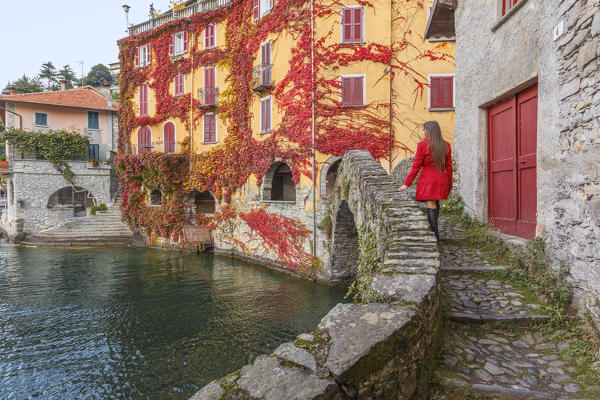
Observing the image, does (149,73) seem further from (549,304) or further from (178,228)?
(549,304)

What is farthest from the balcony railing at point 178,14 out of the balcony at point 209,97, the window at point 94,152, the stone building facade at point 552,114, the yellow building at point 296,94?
the stone building facade at point 552,114

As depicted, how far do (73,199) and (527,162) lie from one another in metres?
26.4

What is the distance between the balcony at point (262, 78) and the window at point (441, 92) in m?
6.19

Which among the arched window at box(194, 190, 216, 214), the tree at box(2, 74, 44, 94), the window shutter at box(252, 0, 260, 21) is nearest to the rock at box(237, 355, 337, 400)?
the window shutter at box(252, 0, 260, 21)

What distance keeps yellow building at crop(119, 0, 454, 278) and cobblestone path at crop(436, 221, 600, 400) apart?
8.51m

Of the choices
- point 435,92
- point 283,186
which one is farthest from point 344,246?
point 283,186

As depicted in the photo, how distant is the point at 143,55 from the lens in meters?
20.9

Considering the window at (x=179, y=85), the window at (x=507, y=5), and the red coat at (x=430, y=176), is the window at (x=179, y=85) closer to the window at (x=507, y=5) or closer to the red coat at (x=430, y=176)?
the window at (x=507, y=5)

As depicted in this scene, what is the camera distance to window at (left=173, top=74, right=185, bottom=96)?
756 inches

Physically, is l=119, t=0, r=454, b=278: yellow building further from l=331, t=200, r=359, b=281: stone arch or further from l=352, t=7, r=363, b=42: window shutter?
l=331, t=200, r=359, b=281: stone arch

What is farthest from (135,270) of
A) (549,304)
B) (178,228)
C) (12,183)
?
(12,183)

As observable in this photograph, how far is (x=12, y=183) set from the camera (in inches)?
939

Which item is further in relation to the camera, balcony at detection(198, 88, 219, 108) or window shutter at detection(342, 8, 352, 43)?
balcony at detection(198, 88, 219, 108)

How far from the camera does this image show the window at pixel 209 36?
1781cm
